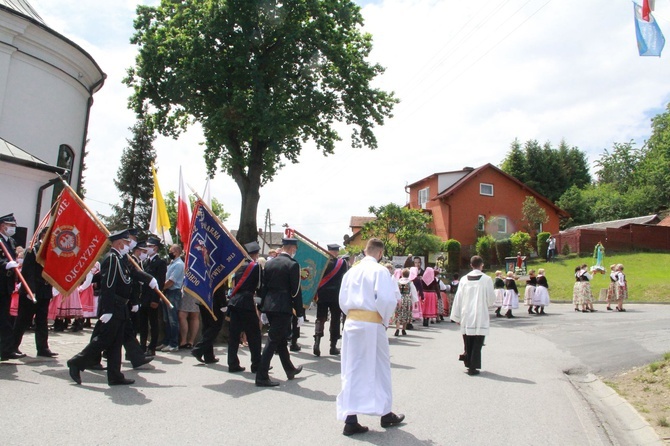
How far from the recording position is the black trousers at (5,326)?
26.9ft

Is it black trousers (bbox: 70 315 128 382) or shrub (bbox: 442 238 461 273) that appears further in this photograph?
shrub (bbox: 442 238 461 273)

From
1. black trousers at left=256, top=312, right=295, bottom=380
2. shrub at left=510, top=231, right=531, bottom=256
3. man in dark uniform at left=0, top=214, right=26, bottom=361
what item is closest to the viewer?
black trousers at left=256, top=312, right=295, bottom=380

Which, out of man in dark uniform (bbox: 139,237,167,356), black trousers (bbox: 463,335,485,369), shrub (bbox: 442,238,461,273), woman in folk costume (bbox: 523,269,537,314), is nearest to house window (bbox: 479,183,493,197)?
shrub (bbox: 442,238,461,273)

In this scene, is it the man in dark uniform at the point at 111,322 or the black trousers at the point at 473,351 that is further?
the black trousers at the point at 473,351

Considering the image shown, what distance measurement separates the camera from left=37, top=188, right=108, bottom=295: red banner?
8672 millimetres

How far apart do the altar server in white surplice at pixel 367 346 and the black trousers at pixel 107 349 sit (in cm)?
335

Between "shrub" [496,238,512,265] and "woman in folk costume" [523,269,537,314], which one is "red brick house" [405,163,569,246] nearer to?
"shrub" [496,238,512,265]

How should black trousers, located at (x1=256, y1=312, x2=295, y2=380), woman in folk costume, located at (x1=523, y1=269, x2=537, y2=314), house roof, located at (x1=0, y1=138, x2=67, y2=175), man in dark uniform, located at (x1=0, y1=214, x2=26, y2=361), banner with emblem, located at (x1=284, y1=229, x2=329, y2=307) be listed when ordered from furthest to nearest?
woman in folk costume, located at (x1=523, y1=269, x2=537, y2=314)
house roof, located at (x1=0, y1=138, x2=67, y2=175)
banner with emblem, located at (x1=284, y1=229, x2=329, y2=307)
man in dark uniform, located at (x1=0, y1=214, x2=26, y2=361)
black trousers, located at (x1=256, y1=312, x2=295, y2=380)


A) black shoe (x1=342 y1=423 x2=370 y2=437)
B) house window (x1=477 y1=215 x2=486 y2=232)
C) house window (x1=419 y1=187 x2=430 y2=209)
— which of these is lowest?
black shoe (x1=342 y1=423 x2=370 y2=437)

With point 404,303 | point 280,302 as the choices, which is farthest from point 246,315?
point 404,303

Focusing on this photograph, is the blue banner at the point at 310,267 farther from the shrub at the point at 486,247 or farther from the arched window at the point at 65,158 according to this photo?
the shrub at the point at 486,247

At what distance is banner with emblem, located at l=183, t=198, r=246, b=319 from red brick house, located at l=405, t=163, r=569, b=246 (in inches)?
1528

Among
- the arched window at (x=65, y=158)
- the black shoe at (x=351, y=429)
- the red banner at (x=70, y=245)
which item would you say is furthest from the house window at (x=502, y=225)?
the black shoe at (x=351, y=429)

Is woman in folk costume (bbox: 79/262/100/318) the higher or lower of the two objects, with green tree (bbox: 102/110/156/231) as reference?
lower
